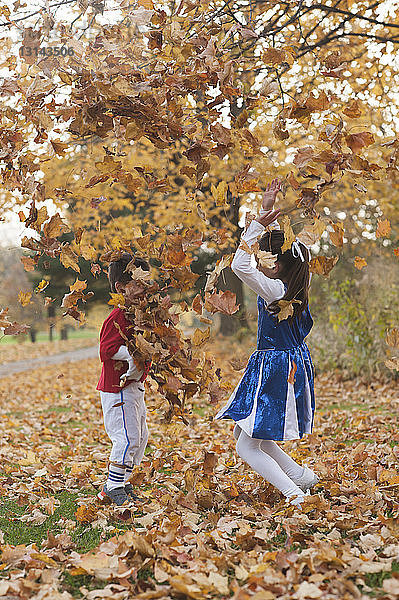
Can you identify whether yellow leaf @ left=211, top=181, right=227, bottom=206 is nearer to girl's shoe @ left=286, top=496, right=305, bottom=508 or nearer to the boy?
the boy

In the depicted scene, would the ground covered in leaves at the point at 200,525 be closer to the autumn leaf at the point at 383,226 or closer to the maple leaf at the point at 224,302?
the maple leaf at the point at 224,302

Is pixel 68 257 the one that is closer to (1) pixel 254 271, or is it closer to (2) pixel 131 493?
(1) pixel 254 271

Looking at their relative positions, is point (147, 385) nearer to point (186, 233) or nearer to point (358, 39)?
point (186, 233)

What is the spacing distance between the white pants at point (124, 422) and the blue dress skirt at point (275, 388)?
66 cm

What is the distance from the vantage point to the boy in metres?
3.77

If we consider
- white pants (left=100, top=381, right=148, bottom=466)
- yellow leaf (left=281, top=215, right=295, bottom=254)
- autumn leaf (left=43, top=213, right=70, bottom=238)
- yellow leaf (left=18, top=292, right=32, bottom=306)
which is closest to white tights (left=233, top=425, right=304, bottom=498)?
white pants (left=100, top=381, right=148, bottom=466)

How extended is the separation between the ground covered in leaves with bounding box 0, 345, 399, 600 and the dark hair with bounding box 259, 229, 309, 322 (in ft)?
3.48

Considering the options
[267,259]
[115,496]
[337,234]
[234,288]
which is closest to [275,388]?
[267,259]

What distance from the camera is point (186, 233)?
11.6 ft

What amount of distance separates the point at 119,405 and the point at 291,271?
4.45ft

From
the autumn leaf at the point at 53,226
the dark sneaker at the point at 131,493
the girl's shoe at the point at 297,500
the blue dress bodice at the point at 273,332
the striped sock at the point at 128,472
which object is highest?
the autumn leaf at the point at 53,226

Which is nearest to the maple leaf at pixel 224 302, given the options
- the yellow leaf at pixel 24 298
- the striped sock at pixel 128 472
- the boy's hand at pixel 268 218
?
the boy's hand at pixel 268 218

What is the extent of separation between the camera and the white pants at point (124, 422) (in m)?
Answer: 3.79

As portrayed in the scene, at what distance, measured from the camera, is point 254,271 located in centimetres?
324
